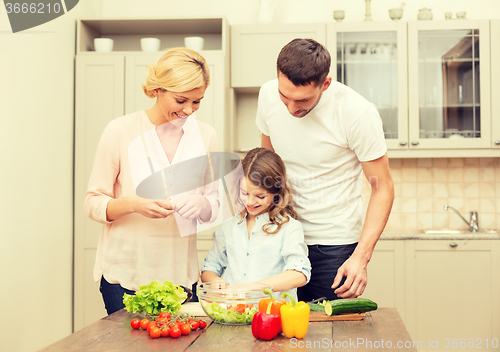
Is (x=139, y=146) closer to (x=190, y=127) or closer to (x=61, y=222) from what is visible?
(x=190, y=127)

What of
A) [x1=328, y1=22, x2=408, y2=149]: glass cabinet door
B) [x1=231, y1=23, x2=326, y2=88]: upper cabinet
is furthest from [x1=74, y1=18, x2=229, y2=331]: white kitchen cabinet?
[x1=328, y1=22, x2=408, y2=149]: glass cabinet door

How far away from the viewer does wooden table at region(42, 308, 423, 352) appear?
1023 mm

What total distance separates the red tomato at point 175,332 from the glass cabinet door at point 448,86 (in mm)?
2301

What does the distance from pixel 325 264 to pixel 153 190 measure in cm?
66

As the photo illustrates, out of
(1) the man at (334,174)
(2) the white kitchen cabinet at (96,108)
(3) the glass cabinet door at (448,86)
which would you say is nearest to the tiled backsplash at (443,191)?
(3) the glass cabinet door at (448,86)

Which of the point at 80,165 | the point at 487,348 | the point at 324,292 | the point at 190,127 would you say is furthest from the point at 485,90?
the point at 80,165

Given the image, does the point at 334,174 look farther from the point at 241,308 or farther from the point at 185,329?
the point at 185,329

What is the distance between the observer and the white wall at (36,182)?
7.33 feet

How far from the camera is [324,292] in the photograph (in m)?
1.59

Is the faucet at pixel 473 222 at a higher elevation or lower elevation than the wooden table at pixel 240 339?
higher

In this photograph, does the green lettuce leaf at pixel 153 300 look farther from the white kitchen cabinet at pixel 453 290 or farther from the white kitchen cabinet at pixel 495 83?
the white kitchen cabinet at pixel 495 83

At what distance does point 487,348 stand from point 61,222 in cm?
282

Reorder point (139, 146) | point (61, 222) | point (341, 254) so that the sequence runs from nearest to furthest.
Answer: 1. point (139, 146)
2. point (341, 254)
3. point (61, 222)

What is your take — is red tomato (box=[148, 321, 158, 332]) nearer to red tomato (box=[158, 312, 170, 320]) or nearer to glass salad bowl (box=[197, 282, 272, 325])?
red tomato (box=[158, 312, 170, 320])
